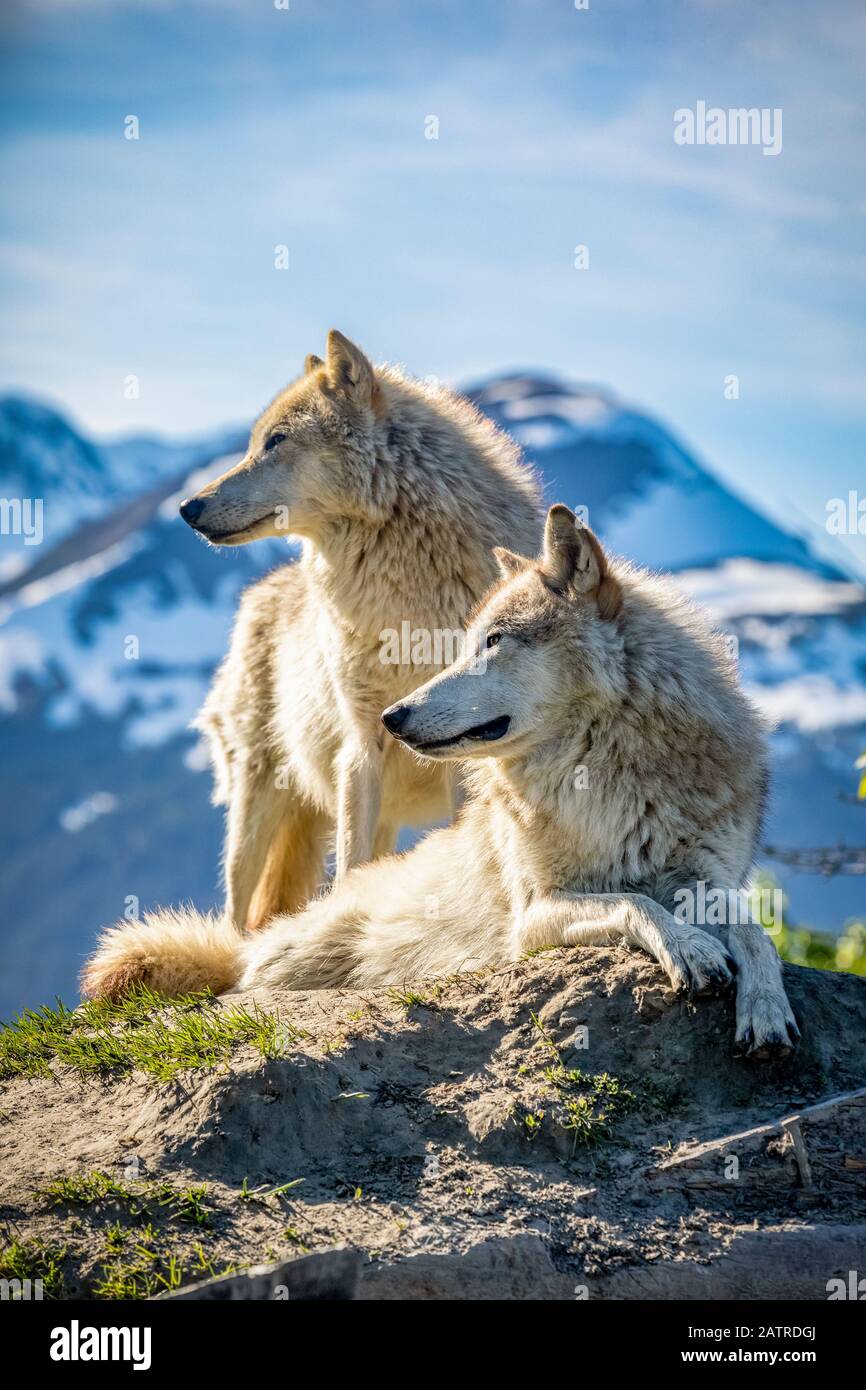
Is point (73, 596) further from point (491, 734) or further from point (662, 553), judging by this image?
point (491, 734)

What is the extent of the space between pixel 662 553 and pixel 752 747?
52417 mm

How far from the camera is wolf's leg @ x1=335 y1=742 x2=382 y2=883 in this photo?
7.39m

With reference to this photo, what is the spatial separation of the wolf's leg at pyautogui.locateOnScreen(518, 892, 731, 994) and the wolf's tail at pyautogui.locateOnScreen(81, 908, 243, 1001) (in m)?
2.07

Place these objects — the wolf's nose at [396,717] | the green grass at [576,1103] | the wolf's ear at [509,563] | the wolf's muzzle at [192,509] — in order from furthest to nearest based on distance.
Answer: the wolf's muzzle at [192,509], the wolf's ear at [509,563], the wolf's nose at [396,717], the green grass at [576,1103]

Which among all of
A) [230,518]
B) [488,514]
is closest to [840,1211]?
[488,514]

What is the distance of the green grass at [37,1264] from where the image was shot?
4.08 meters

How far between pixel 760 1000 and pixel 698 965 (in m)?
0.25

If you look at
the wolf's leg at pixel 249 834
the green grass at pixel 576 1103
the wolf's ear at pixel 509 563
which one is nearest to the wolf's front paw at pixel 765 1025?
the green grass at pixel 576 1103

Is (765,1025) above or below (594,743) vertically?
below

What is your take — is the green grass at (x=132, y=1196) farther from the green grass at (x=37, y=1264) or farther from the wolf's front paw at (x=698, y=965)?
the wolf's front paw at (x=698, y=965)

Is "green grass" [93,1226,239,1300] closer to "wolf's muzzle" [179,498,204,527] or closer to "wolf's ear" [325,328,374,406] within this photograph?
"wolf's muzzle" [179,498,204,527]

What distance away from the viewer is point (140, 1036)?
18.1ft

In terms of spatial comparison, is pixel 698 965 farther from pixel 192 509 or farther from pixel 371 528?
pixel 192 509

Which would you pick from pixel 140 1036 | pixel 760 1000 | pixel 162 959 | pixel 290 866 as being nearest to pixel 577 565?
pixel 760 1000
